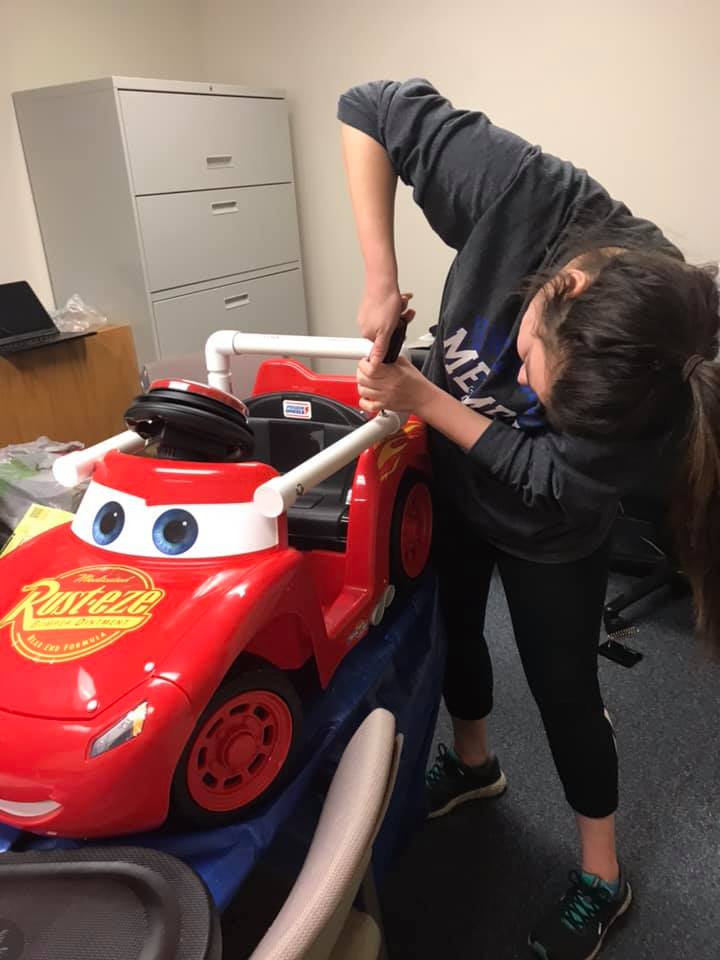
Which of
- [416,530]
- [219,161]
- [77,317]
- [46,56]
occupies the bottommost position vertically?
[416,530]

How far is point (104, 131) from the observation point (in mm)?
1984

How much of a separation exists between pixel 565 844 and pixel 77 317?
1.79 metres

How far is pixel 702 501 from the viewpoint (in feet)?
2.47

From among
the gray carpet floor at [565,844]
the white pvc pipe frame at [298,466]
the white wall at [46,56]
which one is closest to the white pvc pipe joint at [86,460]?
the white pvc pipe frame at [298,466]

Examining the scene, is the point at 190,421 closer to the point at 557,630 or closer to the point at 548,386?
the point at 548,386

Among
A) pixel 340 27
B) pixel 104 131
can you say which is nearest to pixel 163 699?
pixel 104 131

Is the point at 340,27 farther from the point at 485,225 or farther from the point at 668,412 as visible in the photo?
the point at 668,412

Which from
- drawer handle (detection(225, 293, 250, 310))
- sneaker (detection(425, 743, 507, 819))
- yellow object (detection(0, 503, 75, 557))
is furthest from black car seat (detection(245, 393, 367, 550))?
drawer handle (detection(225, 293, 250, 310))

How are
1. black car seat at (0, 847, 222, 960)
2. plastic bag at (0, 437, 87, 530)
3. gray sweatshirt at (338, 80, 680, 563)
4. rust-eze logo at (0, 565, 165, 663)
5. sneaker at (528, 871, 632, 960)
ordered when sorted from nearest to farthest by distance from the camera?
black car seat at (0, 847, 222, 960)
rust-eze logo at (0, 565, 165, 663)
gray sweatshirt at (338, 80, 680, 563)
sneaker at (528, 871, 632, 960)
plastic bag at (0, 437, 87, 530)

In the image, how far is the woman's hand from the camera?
831 millimetres

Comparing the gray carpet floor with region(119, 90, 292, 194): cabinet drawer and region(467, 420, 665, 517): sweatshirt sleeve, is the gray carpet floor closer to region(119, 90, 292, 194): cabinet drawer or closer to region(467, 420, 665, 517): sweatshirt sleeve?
region(467, 420, 665, 517): sweatshirt sleeve

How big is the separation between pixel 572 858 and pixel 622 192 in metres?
1.77

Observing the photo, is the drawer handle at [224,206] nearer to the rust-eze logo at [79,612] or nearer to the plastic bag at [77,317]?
the plastic bag at [77,317]

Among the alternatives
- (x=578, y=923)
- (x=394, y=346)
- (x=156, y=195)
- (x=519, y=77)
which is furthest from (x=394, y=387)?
(x=519, y=77)
